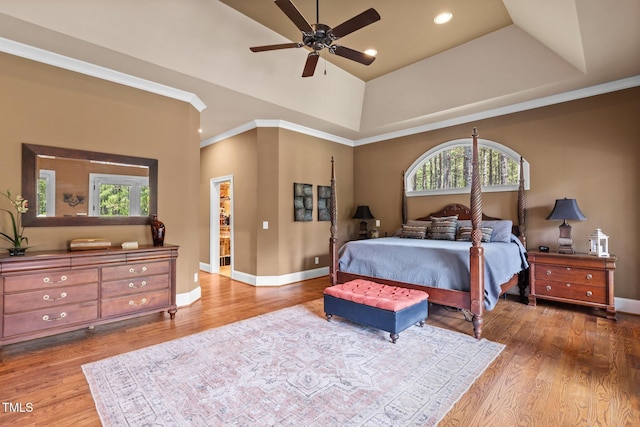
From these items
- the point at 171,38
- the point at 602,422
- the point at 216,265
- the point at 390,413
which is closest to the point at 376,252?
the point at 390,413

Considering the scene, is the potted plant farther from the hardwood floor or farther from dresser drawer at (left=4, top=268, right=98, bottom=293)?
the hardwood floor

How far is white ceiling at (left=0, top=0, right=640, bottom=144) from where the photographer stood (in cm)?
294

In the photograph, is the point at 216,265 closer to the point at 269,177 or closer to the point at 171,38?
the point at 269,177

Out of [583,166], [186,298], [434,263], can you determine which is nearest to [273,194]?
[186,298]

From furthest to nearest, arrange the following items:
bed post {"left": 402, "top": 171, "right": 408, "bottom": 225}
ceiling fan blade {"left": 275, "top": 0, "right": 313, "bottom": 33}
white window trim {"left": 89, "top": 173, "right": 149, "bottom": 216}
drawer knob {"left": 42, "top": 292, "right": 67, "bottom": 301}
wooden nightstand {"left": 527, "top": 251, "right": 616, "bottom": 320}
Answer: bed post {"left": 402, "top": 171, "right": 408, "bottom": 225}
wooden nightstand {"left": 527, "top": 251, "right": 616, "bottom": 320}
white window trim {"left": 89, "top": 173, "right": 149, "bottom": 216}
drawer knob {"left": 42, "top": 292, "right": 67, "bottom": 301}
ceiling fan blade {"left": 275, "top": 0, "right": 313, "bottom": 33}

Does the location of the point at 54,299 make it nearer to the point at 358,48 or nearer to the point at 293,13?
the point at 293,13

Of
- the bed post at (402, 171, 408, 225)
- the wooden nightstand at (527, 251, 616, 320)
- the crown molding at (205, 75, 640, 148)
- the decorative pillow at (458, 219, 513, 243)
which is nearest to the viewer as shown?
the wooden nightstand at (527, 251, 616, 320)

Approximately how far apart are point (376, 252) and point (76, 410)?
325cm

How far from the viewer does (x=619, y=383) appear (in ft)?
7.45

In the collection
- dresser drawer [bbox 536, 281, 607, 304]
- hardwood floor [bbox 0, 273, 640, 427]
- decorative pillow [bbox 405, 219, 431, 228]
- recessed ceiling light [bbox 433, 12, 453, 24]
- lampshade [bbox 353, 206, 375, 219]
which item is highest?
recessed ceiling light [bbox 433, 12, 453, 24]

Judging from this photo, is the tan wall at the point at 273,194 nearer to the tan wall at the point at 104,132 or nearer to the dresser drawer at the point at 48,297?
the tan wall at the point at 104,132

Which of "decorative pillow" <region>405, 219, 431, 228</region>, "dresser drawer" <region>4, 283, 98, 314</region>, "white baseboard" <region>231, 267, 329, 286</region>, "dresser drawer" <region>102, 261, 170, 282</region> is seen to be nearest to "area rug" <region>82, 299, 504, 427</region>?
"dresser drawer" <region>4, 283, 98, 314</region>

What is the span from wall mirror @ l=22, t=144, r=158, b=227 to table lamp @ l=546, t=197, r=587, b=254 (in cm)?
549

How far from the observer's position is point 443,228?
4.98 m
